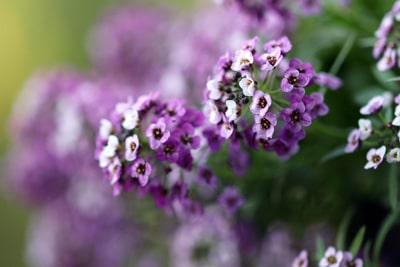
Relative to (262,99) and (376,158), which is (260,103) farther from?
(376,158)

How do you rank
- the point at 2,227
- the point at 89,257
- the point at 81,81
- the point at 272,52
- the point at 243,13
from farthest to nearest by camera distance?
the point at 2,227
the point at 89,257
the point at 81,81
the point at 243,13
the point at 272,52

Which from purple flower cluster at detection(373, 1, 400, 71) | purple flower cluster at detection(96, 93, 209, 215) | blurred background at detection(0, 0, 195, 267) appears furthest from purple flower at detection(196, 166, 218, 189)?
blurred background at detection(0, 0, 195, 267)

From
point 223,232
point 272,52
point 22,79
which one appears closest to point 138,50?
point 223,232

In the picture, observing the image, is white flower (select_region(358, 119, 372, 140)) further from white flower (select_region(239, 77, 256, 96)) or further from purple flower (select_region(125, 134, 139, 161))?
purple flower (select_region(125, 134, 139, 161))

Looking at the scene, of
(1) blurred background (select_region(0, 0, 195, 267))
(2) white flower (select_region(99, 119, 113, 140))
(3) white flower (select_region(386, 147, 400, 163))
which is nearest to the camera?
(3) white flower (select_region(386, 147, 400, 163))

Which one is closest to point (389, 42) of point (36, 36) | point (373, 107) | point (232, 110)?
point (373, 107)

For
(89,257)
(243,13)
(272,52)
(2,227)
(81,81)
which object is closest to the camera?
(272,52)

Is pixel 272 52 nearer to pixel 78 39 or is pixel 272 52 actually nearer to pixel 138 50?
pixel 138 50
